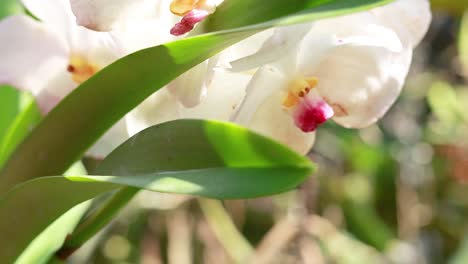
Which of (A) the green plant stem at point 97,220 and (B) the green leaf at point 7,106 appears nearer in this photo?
(A) the green plant stem at point 97,220

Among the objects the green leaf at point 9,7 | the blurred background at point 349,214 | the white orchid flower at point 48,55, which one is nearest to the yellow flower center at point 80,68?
the white orchid flower at point 48,55

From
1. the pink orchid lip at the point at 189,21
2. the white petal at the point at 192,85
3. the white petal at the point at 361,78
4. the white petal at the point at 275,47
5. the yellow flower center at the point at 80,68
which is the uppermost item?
the pink orchid lip at the point at 189,21

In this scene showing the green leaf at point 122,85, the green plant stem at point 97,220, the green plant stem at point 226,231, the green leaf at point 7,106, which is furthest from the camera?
the green plant stem at point 226,231

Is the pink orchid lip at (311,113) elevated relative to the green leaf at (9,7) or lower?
lower

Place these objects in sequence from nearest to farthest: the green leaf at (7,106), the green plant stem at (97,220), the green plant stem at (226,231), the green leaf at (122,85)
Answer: the green leaf at (122,85) → the green plant stem at (97,220) → the green leaf at (7,106) → the green plant stem at (226,231)

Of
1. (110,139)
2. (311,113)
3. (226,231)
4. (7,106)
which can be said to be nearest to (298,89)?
(311,113)

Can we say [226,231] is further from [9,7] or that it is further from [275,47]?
[275,47]

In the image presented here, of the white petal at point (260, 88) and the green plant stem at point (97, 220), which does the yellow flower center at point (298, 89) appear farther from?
the green plant stem at point (97, 220)

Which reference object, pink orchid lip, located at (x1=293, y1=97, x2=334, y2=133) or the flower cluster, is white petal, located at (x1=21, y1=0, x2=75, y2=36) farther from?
pink orchid lip, located at (x1=293, y1=97, x2=334, y2=133)
